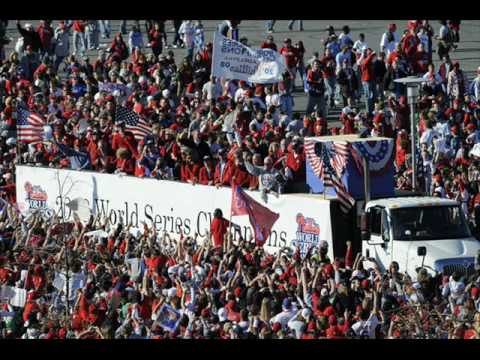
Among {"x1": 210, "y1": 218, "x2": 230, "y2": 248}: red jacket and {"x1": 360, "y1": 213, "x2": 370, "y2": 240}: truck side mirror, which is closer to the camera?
{"x1": 360, "y1": 213, "x2": 370, "y2": 240}: truck side mirror

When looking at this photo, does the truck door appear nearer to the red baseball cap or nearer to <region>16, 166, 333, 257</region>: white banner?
<region>16, 166, 333, 257</region>: white banner

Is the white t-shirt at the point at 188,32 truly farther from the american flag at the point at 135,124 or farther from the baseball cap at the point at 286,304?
the baseball cap at the point at 286,304

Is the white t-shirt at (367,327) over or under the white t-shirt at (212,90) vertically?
under

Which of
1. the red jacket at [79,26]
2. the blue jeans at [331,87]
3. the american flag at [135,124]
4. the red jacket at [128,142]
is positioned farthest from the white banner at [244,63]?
the red jacket at [79,26]

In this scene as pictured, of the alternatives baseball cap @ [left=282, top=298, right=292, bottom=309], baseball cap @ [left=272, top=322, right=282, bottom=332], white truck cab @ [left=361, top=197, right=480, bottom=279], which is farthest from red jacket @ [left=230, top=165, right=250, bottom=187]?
baseball cap @ [left=272, top=322, right=282, bottom=332]

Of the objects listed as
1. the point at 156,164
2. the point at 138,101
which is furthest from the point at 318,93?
the point at 156,164

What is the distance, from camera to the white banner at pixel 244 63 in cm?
2802

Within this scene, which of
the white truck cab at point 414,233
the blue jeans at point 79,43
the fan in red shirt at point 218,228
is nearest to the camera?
the white truck cab at point 414,233

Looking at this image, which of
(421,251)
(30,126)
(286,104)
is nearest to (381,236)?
(421,251)

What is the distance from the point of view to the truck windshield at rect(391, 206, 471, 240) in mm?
20984

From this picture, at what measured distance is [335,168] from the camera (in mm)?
22500

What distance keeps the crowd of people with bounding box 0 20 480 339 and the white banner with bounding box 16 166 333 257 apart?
0.92ft

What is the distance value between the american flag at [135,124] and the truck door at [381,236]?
244 inches
